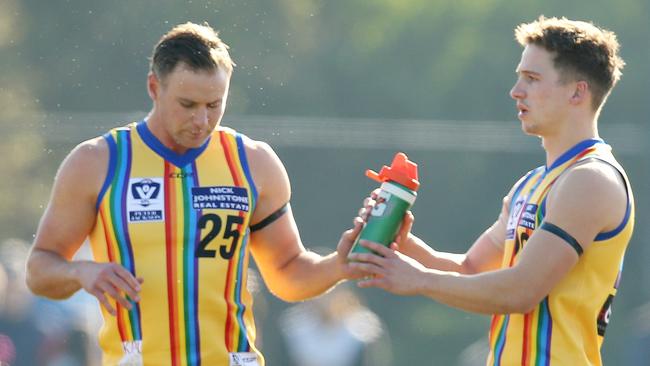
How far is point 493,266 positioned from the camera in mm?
5793

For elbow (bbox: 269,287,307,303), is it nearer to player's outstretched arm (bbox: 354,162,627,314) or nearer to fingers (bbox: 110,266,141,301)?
player's outstretched arm (bbox: 354,162,627,314)

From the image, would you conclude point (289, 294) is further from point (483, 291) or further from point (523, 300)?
point (523, 300)

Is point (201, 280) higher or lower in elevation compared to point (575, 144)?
lower

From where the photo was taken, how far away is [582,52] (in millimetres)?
5391

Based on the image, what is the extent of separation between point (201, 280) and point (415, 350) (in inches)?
360

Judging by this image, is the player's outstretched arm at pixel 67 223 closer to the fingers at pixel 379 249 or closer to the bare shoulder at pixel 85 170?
the bare shoulder at pixel 85 170

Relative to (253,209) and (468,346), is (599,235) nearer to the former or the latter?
(253,209)

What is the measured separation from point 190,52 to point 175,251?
0.76 meters

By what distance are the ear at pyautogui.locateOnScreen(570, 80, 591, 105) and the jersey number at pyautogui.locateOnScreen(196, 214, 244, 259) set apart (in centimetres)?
136

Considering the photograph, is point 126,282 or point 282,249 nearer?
point 126,282

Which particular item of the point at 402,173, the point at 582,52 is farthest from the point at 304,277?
the point at 582,52

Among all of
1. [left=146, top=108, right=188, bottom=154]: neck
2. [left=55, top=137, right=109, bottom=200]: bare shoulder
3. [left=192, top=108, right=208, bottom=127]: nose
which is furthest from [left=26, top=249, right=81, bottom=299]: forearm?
[left=192, top=108, right=208, bottom=127]: nose

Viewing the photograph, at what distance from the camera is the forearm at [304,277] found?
5570mm

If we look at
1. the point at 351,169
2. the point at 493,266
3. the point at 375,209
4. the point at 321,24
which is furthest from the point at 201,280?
the point at 321,24
